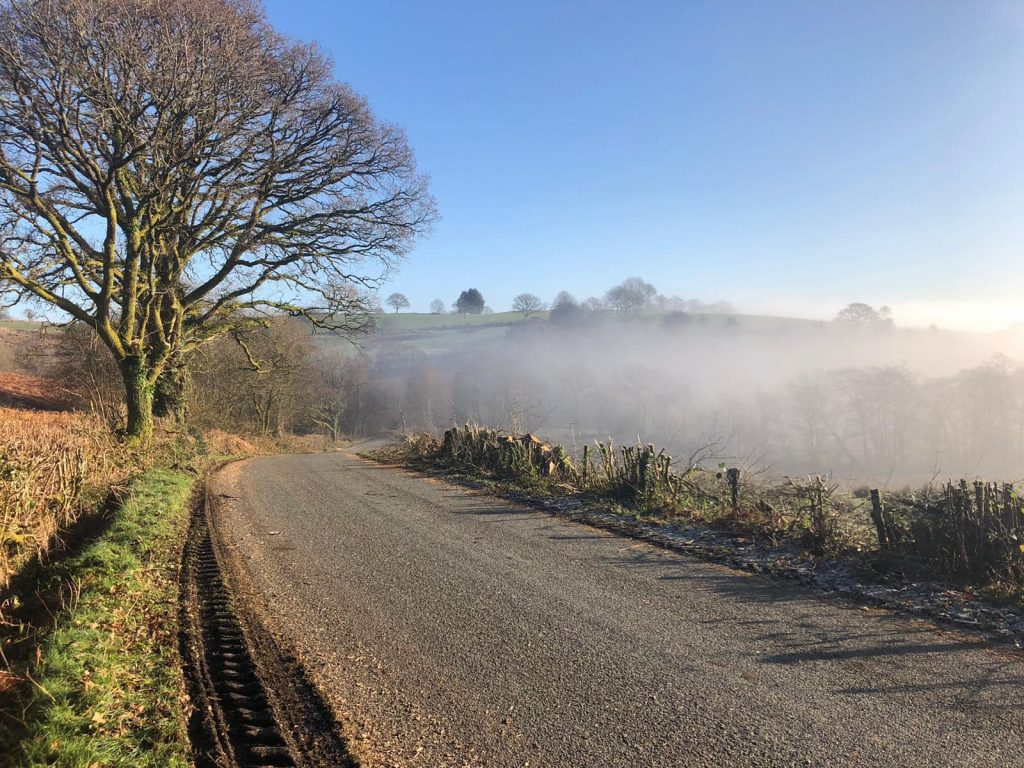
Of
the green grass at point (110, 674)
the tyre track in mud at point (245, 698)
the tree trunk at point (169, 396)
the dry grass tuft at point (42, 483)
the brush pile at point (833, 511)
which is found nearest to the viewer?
the green grass at point (110, 674)

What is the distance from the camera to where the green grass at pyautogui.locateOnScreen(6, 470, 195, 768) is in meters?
2.95

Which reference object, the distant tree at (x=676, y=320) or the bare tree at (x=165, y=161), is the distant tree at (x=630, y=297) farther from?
the bare tree at (x=165, y=161)

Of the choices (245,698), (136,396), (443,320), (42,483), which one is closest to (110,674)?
(245,698)

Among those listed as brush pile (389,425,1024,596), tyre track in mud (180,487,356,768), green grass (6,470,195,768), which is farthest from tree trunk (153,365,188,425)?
tyre track in mud (180,487,356,768)

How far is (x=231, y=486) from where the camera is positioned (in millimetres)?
13156

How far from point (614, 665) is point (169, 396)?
19098 mm

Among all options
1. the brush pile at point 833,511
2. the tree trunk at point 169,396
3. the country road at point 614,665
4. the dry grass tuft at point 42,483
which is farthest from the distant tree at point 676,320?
the country road at point 614,665

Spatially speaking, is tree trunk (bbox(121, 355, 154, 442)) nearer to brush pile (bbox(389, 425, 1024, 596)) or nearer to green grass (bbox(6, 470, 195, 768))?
brush pile (bbox(389, 425, 1024, 596))

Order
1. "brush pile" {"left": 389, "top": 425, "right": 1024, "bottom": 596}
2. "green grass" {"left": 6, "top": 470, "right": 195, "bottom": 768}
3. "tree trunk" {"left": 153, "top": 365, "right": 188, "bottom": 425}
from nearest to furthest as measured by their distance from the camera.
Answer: "green grass" {"left": 6, "top": 470, "right": 195, "bottom": 768}
"brush pile" {"left": 389, "top": 425, "right": 1024, "bottom": 596}
"tree trunk" {"left": 153, "top": 365, "right": 188, "bottom": 425}

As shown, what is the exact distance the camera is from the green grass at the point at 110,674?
2951 mm

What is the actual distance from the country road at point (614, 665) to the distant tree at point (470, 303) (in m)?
108

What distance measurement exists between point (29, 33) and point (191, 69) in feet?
8.52

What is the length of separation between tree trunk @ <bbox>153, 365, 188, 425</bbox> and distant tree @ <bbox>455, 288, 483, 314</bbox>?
9563cm

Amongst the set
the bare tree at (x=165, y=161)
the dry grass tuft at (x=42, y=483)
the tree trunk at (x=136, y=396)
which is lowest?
the dry grass tuft at (x=42, y=483)
